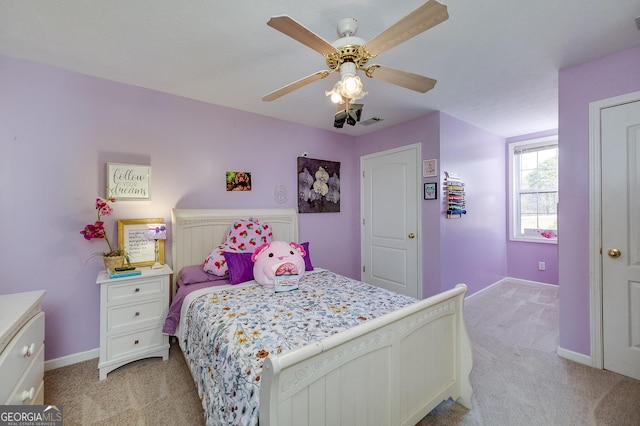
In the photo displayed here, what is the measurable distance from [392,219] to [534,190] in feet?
8.50

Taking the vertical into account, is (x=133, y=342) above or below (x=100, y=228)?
below

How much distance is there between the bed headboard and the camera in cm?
267

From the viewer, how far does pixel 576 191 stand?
2275 millimetres

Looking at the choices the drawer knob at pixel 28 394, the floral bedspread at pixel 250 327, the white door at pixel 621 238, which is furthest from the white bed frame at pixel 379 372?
the white door at pixel 621 238

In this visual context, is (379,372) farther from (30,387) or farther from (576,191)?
(576,191)

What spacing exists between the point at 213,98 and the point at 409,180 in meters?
2.51

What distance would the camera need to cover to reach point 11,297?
60.1 inches

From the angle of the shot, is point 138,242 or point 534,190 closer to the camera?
point 138,242

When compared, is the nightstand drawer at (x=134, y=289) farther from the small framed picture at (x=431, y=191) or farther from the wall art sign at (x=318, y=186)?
the small framed picture at (x=431, y=191)

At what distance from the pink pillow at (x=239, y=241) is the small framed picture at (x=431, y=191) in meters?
1.94

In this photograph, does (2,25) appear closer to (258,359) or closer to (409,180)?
(258,359)

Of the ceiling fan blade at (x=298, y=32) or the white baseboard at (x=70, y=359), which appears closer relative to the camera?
the ceiling fan blade at (x=298, y=32)

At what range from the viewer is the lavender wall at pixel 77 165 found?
6.85 ft

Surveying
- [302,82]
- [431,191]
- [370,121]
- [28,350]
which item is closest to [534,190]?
[431,191]
